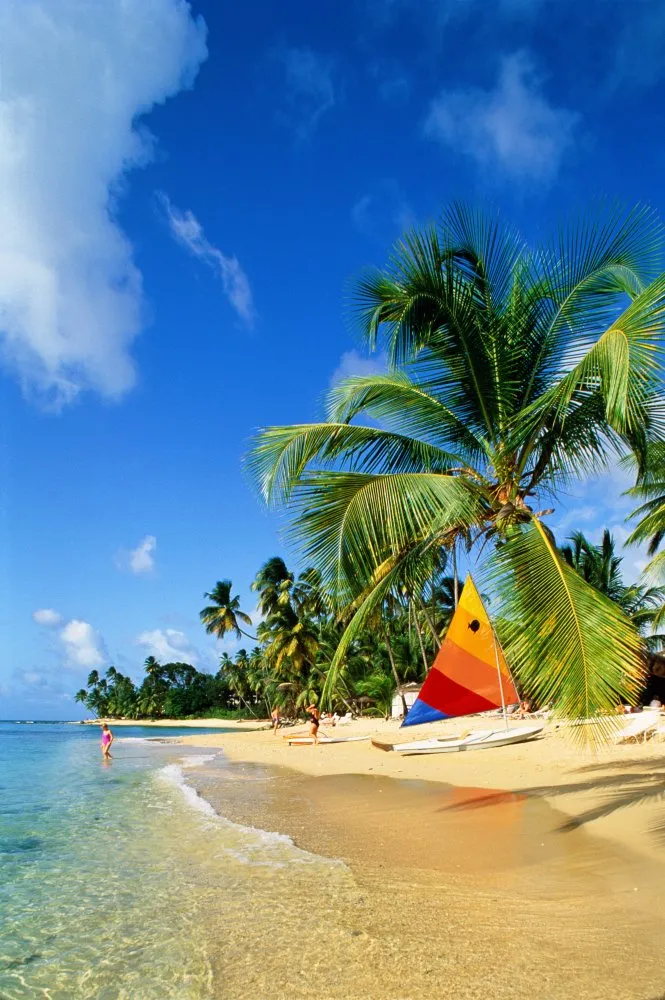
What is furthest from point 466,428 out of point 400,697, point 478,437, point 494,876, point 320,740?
point 400,697

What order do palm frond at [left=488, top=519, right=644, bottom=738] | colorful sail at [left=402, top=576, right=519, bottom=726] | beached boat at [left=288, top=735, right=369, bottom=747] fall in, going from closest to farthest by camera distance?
palm frond at [left=488, top=519, right=644, bottom=738], colorful sail at [left=402, top=576, right=519, bottom=726], beached boat at [left=288, top=735, right=369, bottom=747]

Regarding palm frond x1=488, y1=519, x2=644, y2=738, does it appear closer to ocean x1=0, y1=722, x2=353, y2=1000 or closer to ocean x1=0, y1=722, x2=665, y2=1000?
ocean x1=0, y1=722, x2=665, y2=1000

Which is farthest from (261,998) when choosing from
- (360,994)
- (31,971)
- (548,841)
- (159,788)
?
(159,788)

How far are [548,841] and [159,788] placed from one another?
32.7 feet

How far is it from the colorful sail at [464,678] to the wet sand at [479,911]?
316 centimetres

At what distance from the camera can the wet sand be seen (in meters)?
3.37

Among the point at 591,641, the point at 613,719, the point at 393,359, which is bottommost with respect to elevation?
the point at 613,719

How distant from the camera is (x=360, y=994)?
131 inches

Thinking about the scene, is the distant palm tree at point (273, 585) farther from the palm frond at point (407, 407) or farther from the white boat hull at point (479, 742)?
the palm frond at point (407, 407)

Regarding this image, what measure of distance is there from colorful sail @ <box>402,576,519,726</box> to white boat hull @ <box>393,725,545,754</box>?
11.7 feet

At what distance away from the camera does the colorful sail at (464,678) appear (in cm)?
1145

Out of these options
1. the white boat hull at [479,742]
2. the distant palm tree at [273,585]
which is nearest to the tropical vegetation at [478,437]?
the white boat hull at [479,742]

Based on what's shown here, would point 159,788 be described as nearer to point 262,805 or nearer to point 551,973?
point 262,805

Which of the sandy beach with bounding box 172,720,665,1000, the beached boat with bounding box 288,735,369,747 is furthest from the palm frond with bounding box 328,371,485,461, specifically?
the beached boat with bounding box 288,735,369,747
